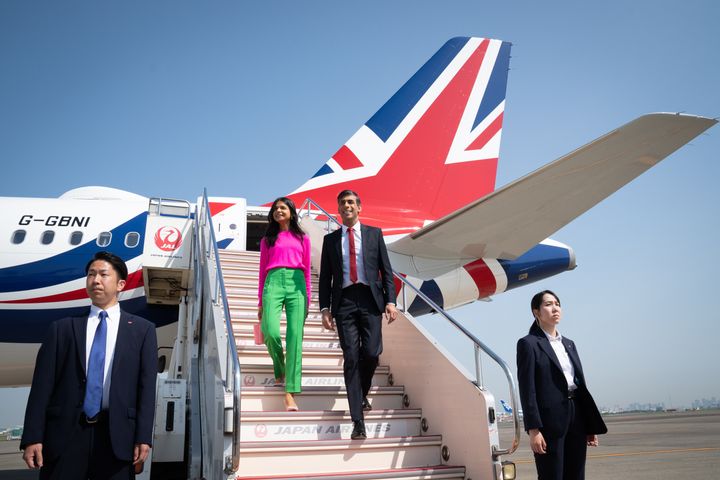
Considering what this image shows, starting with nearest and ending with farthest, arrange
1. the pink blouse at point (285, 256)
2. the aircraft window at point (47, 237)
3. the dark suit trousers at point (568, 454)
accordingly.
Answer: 1. the dark suit trousers at point (568, 454)
2. the pink blouse at point (285, 256)
3. the aircraft window at point (47, 237)

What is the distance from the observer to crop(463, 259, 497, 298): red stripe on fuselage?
9703 millimetres

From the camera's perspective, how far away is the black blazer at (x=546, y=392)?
3379 millimetres

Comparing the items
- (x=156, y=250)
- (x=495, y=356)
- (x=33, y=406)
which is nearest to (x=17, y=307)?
(x=156, y=250)

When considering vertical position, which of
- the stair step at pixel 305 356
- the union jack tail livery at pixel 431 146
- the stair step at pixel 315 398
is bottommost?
the stair step at pixel 315 398

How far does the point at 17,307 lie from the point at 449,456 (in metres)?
7.11

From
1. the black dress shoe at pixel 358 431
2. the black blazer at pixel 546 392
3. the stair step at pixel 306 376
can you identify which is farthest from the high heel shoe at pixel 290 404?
the black blazer at pixel 546 392

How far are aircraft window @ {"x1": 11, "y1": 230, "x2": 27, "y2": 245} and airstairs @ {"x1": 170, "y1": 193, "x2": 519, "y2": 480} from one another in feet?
15.1

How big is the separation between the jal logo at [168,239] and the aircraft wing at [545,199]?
3.28m

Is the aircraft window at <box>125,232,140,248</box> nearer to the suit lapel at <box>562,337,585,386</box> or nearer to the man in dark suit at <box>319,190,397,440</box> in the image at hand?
the man in dark suit at <box>319,190,397,440</box>

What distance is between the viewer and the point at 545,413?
11.2 feet

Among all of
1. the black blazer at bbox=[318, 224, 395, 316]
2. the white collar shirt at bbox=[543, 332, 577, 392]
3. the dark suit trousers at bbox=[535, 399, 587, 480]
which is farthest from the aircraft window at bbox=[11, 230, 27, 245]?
the dark suit trousers at bbox=[535, 399, 587, 480]

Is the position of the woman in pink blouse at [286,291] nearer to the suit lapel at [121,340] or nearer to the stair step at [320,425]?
the stair step at [320,425]

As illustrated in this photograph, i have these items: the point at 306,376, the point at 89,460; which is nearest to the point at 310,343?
the point at 306,376

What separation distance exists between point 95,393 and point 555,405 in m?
2.62
